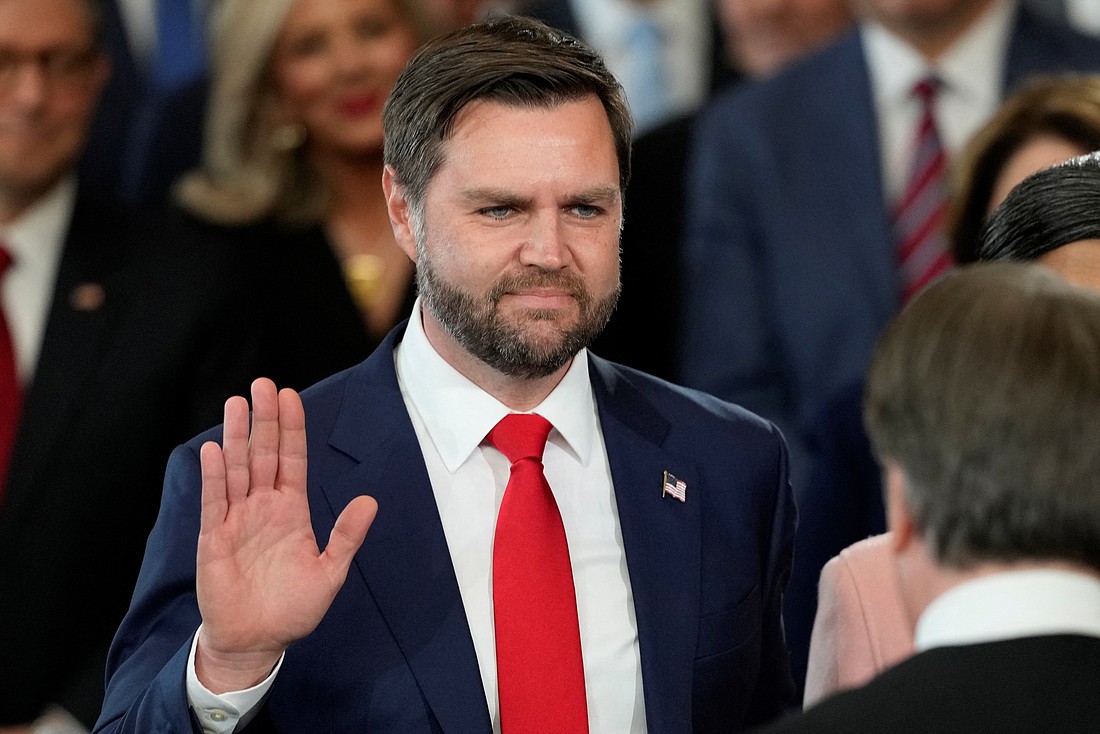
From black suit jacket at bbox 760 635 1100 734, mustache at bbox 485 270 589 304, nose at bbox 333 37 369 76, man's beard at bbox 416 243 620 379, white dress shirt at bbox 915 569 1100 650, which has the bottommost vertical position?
black suit jacket at bbox 760 635 1100 734

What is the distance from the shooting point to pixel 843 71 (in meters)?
3.70

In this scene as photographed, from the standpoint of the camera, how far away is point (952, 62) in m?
3.71

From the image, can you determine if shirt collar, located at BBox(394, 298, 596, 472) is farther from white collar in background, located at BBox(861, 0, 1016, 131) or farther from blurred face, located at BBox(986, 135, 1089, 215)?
white collar in background, located at BBox(861, 0, 1016, 131)

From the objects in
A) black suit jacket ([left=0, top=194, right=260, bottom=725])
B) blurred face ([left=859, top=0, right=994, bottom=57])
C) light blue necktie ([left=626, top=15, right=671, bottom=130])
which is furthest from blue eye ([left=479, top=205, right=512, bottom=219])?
light blue necktie ([left=626, top=15, right=671, bottom=130])

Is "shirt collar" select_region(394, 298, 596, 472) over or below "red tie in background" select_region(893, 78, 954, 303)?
over

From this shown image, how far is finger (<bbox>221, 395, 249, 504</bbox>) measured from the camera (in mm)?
1884

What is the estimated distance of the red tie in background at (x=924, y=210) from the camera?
11.6 ft

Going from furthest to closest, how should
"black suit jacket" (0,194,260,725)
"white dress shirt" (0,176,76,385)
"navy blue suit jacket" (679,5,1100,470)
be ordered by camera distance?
1. "navy blue suit jacket" (679,5,1100,470)
2. "white dress shirt" (0,176,76,385)
3. "black suit jacket" (0,194,260,725)

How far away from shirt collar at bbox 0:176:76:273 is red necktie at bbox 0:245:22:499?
14 centimetres

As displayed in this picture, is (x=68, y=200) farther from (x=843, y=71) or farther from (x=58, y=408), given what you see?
(x=843, y=71)

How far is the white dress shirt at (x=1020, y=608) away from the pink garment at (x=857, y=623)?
0.74 meters

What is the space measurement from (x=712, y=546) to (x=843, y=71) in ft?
5.97

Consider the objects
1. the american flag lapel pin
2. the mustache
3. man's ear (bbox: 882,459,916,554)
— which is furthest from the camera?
the american flag lapel pin

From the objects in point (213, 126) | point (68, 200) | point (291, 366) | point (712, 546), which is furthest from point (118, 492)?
point (712, 546)
